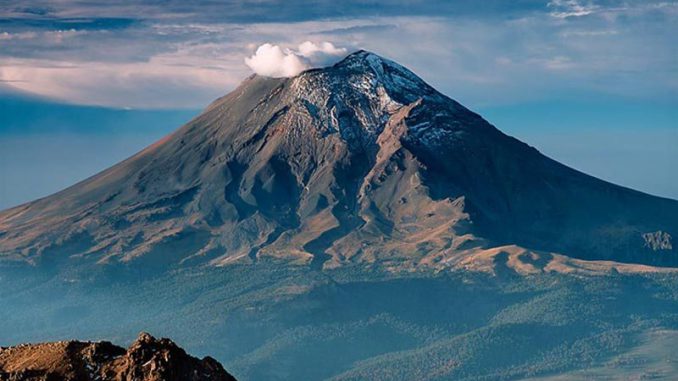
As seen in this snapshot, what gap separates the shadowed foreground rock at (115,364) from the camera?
1348 inches

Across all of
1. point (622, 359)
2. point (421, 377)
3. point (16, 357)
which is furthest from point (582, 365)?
point (16, 357)

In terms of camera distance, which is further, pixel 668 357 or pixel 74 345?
pixel 668 357

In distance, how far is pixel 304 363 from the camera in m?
196

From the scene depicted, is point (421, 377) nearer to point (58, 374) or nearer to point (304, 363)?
point (304, 363)

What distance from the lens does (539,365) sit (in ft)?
645

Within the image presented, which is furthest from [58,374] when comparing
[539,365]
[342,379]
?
[539,365]

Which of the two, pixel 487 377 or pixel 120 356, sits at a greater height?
pixel 120 356

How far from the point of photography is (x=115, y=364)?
35594 mm

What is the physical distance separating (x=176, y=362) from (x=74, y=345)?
366 centimetres

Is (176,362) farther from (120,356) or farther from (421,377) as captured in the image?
(421,377)

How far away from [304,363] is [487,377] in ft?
82.1

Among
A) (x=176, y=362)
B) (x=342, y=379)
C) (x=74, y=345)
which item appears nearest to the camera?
(x=176, y=362)

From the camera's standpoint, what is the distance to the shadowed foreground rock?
34.2 metres

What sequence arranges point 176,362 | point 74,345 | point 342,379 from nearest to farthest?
point 176,362 → point 74,345 → point 342,379
